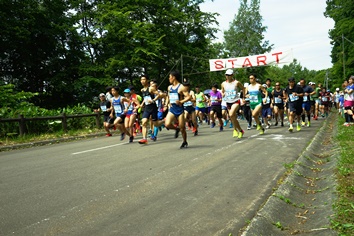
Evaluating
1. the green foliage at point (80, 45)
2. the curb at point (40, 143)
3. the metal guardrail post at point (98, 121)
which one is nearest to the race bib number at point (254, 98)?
the curb at point (40, 143)

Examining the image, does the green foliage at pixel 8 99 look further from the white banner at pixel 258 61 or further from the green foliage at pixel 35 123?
the white banner at pixel 258 61

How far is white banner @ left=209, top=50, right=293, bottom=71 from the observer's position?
24.8m

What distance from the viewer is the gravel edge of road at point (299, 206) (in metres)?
3.27

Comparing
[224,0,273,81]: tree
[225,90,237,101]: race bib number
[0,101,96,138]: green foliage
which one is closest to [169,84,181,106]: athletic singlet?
[225,90,237,101]: race bib number

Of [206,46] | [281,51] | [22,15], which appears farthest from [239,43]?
[22,15]

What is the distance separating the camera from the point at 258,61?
85.5 feet

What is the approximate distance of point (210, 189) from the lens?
4.66 metres

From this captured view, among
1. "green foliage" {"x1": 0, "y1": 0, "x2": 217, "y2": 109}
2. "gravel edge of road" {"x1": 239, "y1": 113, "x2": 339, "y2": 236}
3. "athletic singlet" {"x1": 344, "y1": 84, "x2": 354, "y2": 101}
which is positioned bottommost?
"gravel edge of road" {"x1": 239, "y1": 113, "x2": 339, "y2": 236}

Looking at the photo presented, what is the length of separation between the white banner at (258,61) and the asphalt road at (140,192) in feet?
61.1

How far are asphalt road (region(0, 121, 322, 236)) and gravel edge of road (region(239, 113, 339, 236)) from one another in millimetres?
184

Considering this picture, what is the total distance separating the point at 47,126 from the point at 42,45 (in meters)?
16.2

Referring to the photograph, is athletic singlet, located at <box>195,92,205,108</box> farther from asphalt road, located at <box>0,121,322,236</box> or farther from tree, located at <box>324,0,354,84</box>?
tree, located at <box>324,0,354,84</box>

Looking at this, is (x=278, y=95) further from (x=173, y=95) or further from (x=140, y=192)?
(x=140, y=192)

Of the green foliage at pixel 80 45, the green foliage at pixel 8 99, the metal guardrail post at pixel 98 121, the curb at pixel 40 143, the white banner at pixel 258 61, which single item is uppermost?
the green foliage at pixel 80 45
